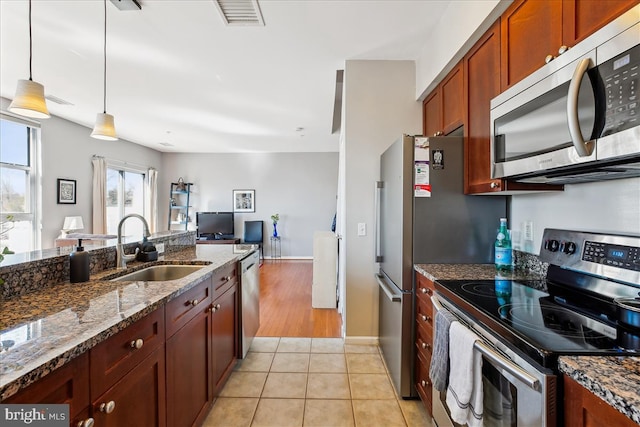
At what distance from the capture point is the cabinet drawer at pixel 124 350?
0.86 metres

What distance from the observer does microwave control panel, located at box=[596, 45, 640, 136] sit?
79 cm

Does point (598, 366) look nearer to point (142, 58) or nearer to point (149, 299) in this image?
point (149, 299)

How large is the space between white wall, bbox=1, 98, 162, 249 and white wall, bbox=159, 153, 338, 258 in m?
2.18

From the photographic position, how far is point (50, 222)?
443 centimetres

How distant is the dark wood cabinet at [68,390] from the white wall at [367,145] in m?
2.05

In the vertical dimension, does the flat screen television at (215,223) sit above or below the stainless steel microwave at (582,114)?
below

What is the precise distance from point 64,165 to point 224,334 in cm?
474

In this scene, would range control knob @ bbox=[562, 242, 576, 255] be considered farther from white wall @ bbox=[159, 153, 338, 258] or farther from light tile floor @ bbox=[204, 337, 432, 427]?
white wall @ bbox=[159, 153, 338, 258]

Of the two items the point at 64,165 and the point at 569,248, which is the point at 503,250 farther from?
the point at 64,165

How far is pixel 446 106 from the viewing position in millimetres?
2152

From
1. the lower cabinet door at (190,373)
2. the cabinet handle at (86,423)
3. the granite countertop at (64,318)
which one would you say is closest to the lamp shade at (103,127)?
the granite countertop at (64,318)

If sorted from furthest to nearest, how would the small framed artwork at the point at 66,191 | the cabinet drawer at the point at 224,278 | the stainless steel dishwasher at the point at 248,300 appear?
the small framed artwork at the point at 66,191 → the stainless steel dishwasher at the point at 248,300 → the cabinet drawer at the point at 224,278

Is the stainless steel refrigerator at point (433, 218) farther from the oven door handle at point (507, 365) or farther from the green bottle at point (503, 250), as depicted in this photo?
the oven door handle at point (507, 365)

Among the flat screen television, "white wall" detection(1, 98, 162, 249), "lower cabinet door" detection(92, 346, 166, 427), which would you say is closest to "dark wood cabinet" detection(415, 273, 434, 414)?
"lower cabinet door" detection(92, 346, 166, 427)
